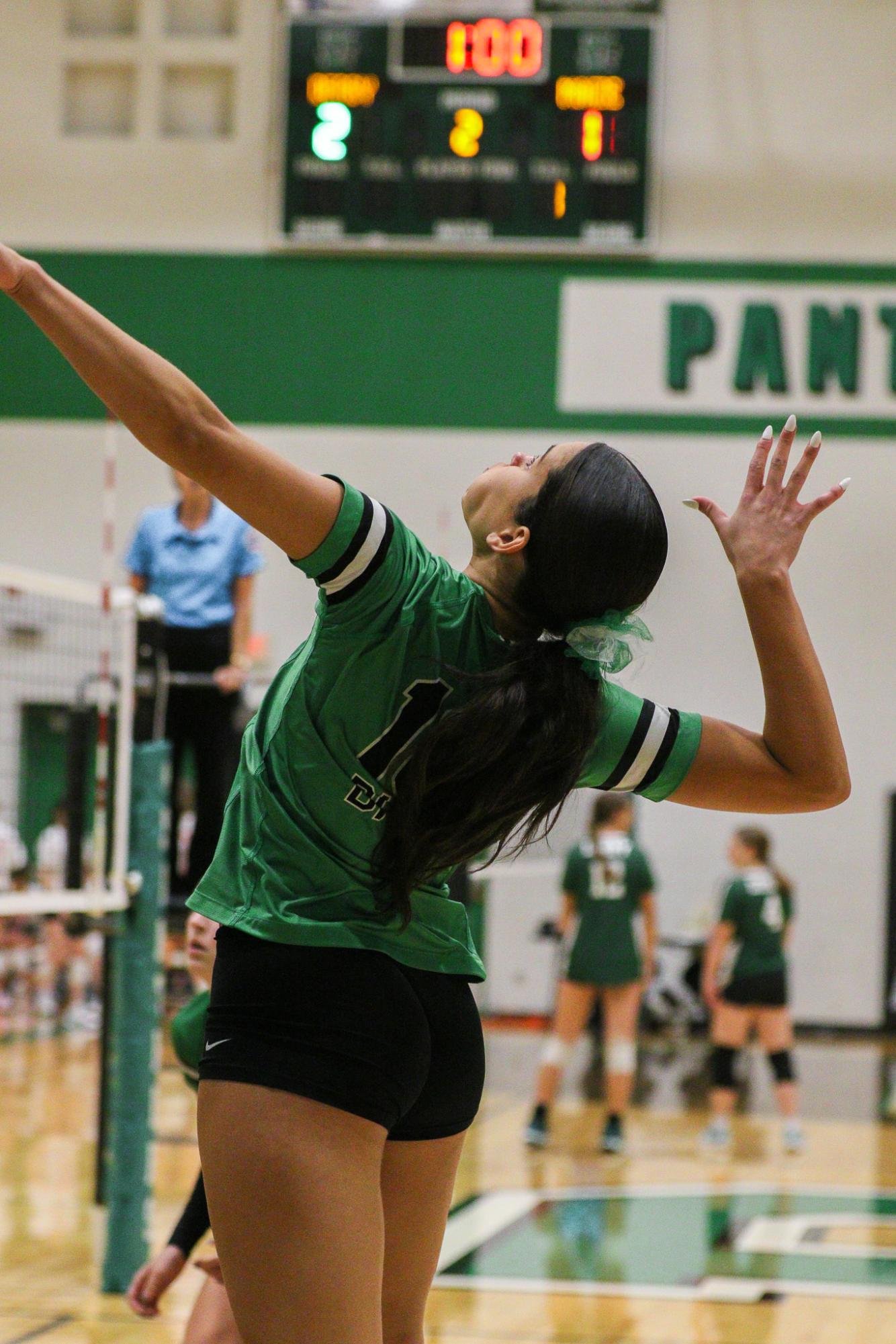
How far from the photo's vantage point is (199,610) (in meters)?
6.65

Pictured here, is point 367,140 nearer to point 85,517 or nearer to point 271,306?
point 271,306

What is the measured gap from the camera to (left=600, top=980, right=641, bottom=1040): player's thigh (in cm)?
757

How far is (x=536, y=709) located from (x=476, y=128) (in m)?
10.6

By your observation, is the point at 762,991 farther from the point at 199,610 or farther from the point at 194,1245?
the point at 194,1245

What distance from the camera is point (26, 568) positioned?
1316cm

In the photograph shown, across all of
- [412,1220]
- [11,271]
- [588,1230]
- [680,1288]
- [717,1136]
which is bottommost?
[717,1136]

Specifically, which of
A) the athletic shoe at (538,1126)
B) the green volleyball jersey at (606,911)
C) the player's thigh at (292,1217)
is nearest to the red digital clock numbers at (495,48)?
the green volleyball jersey at (606,911)

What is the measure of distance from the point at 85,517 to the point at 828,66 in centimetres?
717

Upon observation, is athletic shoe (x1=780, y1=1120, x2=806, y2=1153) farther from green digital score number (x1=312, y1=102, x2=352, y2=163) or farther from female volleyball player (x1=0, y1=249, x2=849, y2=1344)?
green digital score number (x1=312, y1=102, x2=352, y2=163)

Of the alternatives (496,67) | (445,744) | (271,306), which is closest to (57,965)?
(271,306)

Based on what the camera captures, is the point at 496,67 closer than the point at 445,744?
No

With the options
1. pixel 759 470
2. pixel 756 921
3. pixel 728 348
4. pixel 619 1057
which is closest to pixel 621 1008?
pixel 619 1057

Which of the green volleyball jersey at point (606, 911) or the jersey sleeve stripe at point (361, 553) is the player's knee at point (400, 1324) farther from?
the green volleyball jersey at point (606, 911)

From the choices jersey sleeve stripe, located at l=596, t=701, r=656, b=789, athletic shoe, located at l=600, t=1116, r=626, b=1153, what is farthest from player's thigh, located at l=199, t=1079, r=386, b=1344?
athletic shoe, located at l=600, t=1116, r=626, b=1153
